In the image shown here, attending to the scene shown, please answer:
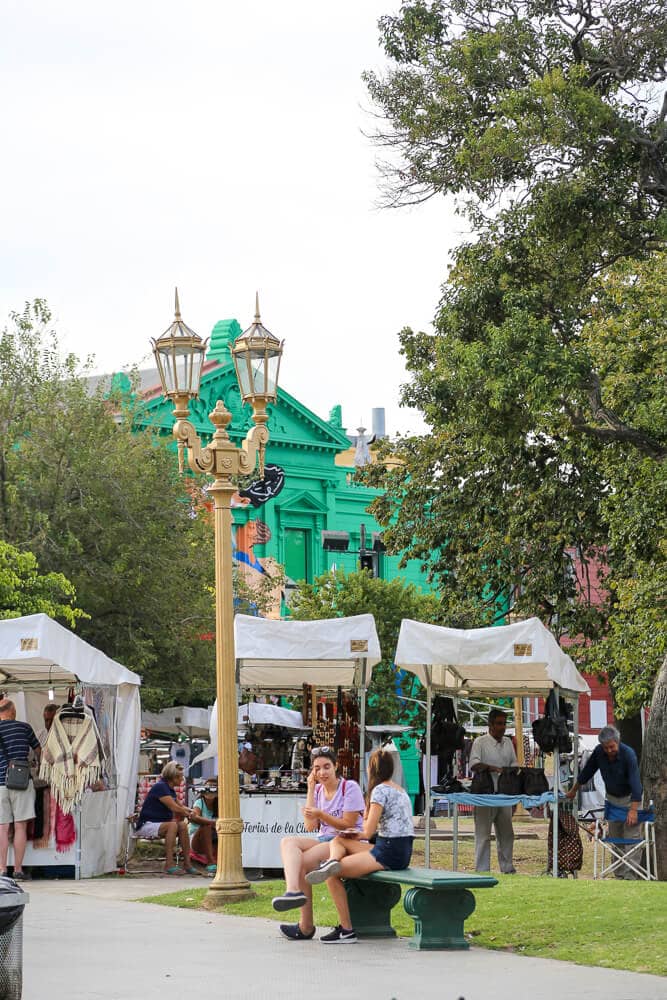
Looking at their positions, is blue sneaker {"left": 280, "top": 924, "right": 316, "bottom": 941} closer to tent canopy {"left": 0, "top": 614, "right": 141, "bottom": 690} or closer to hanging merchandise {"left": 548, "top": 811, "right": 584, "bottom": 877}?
hanging merchandise {"left": 548, "top": 811, "right": 584, "bottom": 877}

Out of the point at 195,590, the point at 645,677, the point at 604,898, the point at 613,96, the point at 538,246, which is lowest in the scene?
the point at 604,898

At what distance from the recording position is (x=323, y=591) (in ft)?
133

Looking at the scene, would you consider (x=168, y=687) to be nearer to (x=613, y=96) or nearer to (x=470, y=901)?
(x=613, y=96)

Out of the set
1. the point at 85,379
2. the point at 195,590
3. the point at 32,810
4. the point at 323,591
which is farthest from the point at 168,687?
the point at 32,810

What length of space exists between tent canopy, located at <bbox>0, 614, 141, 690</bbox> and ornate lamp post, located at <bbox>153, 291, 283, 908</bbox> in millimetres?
3447

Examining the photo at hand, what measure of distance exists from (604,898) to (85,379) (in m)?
20.8

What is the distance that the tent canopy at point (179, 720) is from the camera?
31.1 metres

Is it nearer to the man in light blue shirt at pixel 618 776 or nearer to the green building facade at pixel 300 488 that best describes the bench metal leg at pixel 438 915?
the man in light blue shirt at pixel 618 776

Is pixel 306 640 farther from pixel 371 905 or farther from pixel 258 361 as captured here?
pixel 371 905

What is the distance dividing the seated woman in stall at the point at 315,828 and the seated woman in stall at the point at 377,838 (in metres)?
0.10

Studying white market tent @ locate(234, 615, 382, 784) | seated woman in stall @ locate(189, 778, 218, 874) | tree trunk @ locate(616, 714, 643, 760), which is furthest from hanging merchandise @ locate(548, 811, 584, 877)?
tree trunk @ locate(616, 714, 643, 760)

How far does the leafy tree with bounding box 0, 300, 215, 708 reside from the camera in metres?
29.3

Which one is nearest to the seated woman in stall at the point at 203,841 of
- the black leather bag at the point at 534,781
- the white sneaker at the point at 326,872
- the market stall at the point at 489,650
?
the market stall at the point at 489,650

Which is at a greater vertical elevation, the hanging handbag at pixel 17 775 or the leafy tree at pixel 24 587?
the leafy tree at pixel 24 587
